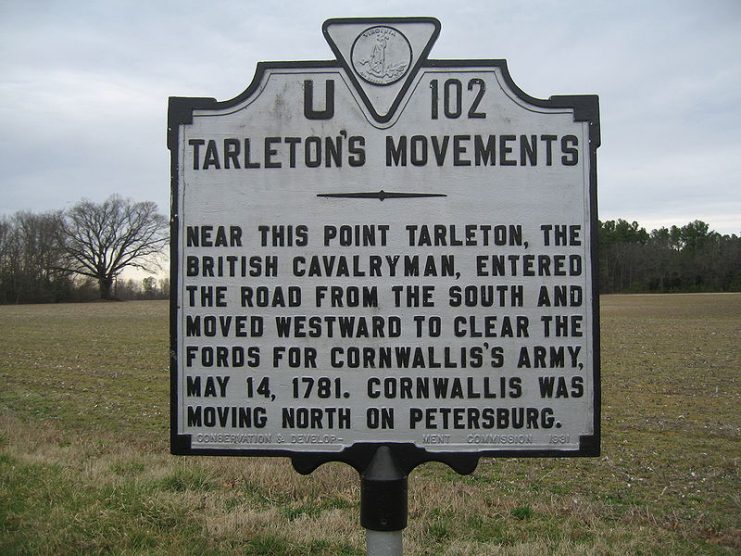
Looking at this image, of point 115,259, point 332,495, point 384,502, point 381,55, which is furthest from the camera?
point 115,259

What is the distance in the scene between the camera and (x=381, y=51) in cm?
329

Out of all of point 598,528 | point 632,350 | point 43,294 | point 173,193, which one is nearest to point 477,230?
point 173,193

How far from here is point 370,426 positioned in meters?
3.22

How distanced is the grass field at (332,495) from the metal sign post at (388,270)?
1950 mm

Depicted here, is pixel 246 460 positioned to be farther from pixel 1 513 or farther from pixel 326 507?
pixel 1 513

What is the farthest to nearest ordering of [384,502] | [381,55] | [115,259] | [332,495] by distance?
1. [115,259]
2. [332,495]
3. [381,55]
4. [384,502]

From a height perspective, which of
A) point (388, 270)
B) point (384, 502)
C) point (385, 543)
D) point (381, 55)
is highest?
point (381, 55)

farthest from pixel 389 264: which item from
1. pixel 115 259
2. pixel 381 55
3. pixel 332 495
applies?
pixel 115 259

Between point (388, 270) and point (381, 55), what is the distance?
1129mm

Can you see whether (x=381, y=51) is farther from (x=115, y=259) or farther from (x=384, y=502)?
(x=115, y=259)

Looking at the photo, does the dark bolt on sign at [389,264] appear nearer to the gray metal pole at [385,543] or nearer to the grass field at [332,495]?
the gray metal pole at [385,543]

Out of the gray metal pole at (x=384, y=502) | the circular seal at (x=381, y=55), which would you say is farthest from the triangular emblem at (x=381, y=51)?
the gray metal pole at (x=384, y=502)

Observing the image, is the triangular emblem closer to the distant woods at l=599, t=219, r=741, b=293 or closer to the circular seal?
the circular seal

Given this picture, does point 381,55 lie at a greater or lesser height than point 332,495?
greater
